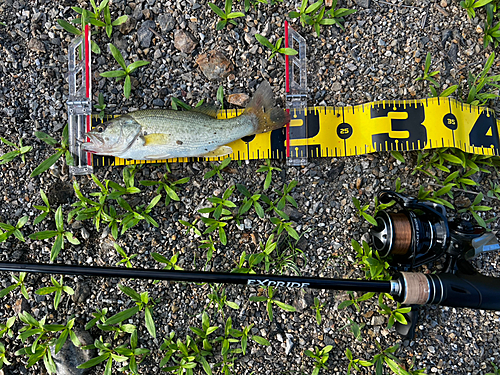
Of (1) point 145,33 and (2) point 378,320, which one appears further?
(1) point 145,33

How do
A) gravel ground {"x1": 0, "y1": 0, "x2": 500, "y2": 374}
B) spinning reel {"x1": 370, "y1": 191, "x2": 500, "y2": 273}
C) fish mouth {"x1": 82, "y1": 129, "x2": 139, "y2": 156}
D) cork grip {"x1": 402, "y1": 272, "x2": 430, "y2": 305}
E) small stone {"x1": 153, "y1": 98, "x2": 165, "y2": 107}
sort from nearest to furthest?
cork grip {"x1": 402, "y1": 272, "x2": 430, "y2": 305}
spinning reel {"x1": 370, "y1": 191, "x2": 500, "y2": 273}
fish mouth {"x1": 82, "y1": 129, "x2": 139, "y2": 156}
gravel ground {"x1": 0, "y1": 0, "x2": 500, "y2": 374}
small stone {"x1": 153, "y1": 98, "x2": 165, "y2": 107}

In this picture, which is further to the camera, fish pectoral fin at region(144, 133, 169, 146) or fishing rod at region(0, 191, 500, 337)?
fish pectoral fin at region(144, 133, 169, 146)

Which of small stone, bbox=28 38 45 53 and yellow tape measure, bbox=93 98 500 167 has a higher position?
small stone, bbox=28 38 45 53

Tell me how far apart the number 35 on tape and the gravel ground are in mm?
153

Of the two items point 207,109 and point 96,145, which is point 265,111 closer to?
point 207,109

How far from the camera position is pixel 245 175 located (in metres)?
3.31

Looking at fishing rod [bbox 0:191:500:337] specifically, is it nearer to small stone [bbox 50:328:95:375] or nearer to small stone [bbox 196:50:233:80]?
small stone [bbox 50:328:95:375]

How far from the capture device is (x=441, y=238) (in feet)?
9.14

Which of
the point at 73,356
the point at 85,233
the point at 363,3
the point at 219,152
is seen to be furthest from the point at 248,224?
the point at 363,3

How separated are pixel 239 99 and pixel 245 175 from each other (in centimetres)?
76

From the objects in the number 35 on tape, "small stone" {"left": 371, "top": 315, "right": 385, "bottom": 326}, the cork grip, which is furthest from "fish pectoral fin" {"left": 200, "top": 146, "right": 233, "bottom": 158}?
"small stone" {"left": 371, "top": 315, "right": 385, "bottom": 326}

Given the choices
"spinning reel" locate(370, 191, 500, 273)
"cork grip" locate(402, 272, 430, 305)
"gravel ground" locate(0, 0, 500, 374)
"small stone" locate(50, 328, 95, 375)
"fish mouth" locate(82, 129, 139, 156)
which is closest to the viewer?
"cork grip" locate(402, 272, 430, 305)

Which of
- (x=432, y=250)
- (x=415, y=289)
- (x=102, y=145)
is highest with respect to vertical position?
(x=102, y=145)

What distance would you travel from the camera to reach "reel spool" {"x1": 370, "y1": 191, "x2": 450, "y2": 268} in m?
2.81
